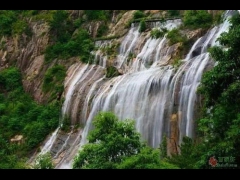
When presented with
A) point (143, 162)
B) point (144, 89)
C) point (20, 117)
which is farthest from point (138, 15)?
point (143, 162)

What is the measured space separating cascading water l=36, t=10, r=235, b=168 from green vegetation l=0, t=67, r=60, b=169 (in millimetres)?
1696

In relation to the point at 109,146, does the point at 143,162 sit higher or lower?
lower

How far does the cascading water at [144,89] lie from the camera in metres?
17.8

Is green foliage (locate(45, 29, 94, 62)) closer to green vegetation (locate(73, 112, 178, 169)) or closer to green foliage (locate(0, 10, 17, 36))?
green foliage (locate(0, 10, 17, 36))

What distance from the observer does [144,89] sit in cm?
1997

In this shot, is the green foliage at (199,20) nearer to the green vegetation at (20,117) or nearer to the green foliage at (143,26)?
the green foliage at (143,26)

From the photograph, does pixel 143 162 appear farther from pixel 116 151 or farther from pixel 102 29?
pixel 102 29

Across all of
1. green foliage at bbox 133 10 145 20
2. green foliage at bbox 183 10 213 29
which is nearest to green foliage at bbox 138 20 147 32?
green foliage at bbox 133 10 145 20

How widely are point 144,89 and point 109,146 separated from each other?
29.8 feet

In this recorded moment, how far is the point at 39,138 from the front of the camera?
82.8 feet

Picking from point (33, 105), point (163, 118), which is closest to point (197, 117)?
point (163, 118)

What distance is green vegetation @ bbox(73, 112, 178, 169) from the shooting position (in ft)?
34.1
